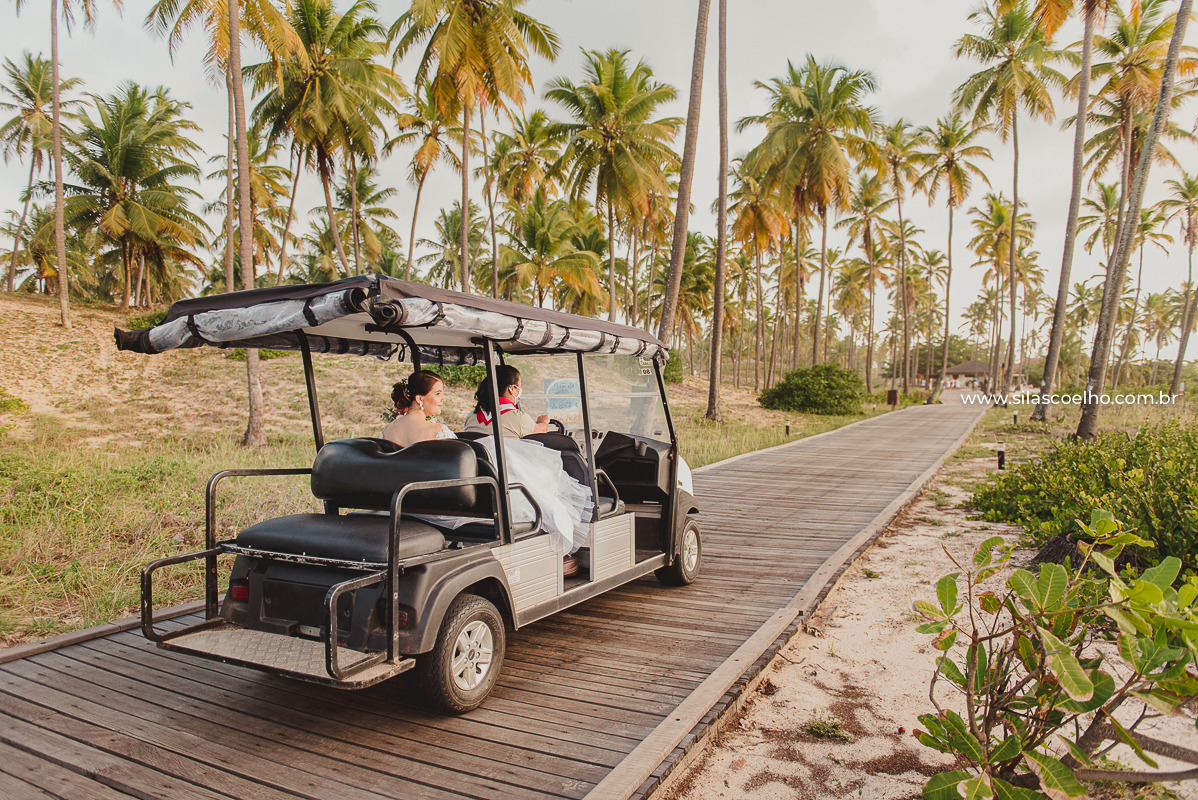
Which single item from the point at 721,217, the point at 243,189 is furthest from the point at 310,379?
the point at 721,217

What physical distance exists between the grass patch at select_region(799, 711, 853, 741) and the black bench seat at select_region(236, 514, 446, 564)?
205cm

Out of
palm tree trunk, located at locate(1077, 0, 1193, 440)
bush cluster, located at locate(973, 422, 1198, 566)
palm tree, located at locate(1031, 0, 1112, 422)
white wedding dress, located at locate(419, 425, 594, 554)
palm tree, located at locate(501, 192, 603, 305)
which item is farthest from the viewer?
palm tree, located at locate(501, 192, 603, 305)

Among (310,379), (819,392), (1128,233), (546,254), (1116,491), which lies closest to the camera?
(310,379)

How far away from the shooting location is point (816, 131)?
85.1ft

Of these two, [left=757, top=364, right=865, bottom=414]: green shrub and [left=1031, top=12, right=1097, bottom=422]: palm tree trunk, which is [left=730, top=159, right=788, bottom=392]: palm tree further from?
[left=1031, top=12, right=1097, bottom=422]: palm tree trunk

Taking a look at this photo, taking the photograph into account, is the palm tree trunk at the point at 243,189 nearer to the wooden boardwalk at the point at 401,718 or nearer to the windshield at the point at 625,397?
the windshield at the point at 625,397

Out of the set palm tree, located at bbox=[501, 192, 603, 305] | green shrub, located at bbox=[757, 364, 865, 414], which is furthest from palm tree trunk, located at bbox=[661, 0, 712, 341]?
green shrub, located at bbox=[757, 364, 865, 414]

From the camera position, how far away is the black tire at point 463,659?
3.12 metres

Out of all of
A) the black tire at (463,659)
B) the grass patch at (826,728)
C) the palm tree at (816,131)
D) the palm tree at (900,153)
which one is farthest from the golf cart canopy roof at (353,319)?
the palm tree at (900,153)

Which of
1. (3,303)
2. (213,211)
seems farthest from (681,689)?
(213,211)

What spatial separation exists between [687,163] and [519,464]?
471 inches

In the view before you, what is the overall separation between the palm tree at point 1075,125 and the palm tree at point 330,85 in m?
19.9

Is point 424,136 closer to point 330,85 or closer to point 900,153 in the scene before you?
point 330,85

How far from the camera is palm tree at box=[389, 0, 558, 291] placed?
59.6 feet
